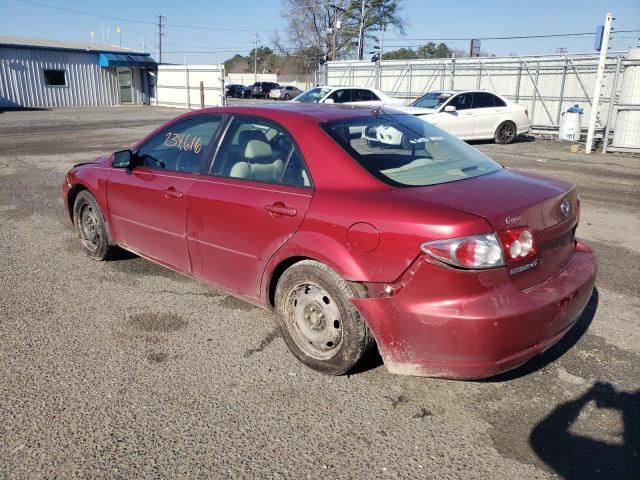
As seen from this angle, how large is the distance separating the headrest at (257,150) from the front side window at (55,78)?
35574mm

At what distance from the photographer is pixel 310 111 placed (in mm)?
3719

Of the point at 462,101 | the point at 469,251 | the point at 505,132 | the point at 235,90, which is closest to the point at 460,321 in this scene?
the point at 469,251

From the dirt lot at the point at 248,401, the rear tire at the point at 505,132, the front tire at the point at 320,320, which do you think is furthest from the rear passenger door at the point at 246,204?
the rear tire at the point at 505,132

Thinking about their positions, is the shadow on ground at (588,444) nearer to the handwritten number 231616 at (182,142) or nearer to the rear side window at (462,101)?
the handwritten number 231616 at (182,142)

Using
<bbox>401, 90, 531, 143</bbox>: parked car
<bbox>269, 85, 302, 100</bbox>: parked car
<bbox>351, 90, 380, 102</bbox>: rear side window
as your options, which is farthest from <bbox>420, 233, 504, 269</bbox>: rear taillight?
<bbox>269, 85, 302, 100</bbox>: parked car

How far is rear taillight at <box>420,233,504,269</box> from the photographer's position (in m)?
2.60

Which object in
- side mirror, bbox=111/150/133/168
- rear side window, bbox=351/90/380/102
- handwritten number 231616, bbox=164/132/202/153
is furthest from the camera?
rear side window, bbox=351/90/380/102

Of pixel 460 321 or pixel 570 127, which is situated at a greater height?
pixel 570 127

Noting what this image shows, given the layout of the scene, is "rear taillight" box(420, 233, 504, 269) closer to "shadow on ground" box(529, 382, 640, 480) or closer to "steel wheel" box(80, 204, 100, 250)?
"shadow on ground" box(529, 382, 640, 480)

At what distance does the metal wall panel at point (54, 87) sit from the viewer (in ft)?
105

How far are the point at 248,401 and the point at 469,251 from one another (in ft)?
4.81

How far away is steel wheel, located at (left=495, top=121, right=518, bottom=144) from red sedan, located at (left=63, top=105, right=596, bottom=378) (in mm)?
13469

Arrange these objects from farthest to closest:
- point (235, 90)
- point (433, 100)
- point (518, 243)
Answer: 1. point (235, 90)
2. point (433, 100)
3. point (518, 243)

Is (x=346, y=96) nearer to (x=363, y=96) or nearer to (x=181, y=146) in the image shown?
(x=363, y=96)
